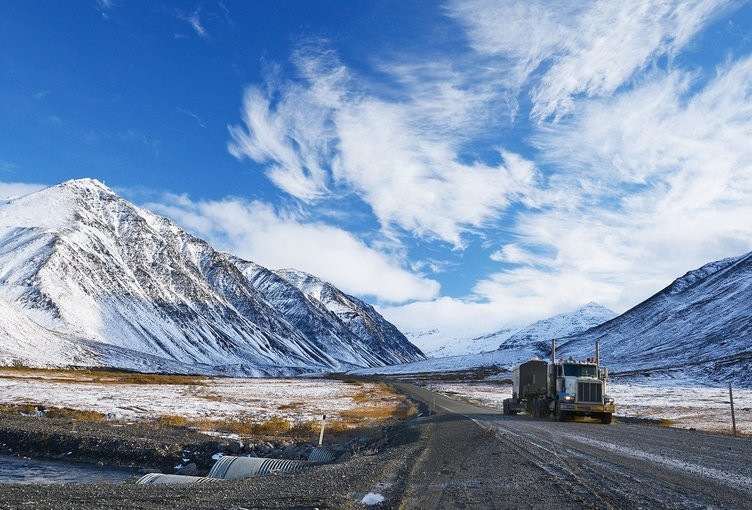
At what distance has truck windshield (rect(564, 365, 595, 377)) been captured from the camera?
35.8m

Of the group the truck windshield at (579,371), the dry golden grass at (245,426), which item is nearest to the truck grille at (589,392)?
the truck windshield at (579,371)

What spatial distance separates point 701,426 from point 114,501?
37.3 meters

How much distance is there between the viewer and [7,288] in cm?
19762

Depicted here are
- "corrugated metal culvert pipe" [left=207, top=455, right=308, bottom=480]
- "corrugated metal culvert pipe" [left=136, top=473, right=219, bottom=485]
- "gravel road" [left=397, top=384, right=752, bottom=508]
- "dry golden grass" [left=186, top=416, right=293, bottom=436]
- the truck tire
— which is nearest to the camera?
"gravel road" [left=397, top=384, right=752, bottom=508]

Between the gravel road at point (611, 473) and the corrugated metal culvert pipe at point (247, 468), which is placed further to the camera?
the corrugated metal culvert pipe at point (247, 468)

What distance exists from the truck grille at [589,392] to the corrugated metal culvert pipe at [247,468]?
20.4 m

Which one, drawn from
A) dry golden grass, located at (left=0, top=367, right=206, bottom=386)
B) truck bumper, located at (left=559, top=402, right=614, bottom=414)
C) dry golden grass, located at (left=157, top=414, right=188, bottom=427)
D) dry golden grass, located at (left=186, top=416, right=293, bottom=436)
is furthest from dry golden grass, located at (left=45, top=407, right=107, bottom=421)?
dry golden grass, located at (left=0, top=367, right=206, bottom=386)

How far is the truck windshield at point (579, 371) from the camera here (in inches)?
1407

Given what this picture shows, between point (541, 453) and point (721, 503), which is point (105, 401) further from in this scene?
point (721, 503)

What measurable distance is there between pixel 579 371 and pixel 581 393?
5.17ft

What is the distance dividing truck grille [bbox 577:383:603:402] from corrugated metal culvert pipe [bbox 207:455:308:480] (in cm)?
2038

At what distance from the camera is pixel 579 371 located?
118 feet

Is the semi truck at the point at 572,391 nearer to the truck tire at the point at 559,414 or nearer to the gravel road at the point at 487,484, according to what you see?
the truck tire at the point at 559,414

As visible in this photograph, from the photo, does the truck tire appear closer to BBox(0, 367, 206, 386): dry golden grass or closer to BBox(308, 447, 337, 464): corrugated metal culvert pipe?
BBox(308, 447, 337, 464): corrugated metal culvert pipe
